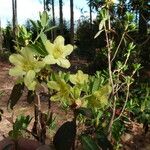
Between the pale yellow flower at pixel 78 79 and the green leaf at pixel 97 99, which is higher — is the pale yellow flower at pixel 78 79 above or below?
above

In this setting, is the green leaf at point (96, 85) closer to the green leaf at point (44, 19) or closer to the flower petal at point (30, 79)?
the flower petal at point (30, 79)

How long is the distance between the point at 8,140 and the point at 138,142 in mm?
3719

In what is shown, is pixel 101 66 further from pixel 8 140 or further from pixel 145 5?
pixel 8 140

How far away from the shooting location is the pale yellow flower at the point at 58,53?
114 cm

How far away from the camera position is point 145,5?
17.1ft

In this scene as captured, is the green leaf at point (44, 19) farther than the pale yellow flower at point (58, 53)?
Yes

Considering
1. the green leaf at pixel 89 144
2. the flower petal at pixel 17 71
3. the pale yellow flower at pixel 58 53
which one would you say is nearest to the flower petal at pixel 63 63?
the pale yellow flower at pixel 58 53

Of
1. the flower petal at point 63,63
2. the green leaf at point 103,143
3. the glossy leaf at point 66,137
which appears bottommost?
the green leaf at point 103,143

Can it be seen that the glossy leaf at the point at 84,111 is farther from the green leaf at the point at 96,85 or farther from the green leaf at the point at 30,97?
the green leaf at the point at 30,97

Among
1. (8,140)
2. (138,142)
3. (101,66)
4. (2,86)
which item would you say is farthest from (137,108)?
(2,86)

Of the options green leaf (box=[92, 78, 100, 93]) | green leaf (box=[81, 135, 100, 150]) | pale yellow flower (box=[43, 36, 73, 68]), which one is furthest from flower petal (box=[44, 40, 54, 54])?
green leaf (box=[81, 135, 100, 150])

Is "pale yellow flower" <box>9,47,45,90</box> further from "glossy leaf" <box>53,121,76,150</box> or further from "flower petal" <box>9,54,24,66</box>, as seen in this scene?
"glossy leaf" <box>53,121,76,150</box>

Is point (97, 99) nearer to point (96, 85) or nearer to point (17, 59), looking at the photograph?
point (96, 85)

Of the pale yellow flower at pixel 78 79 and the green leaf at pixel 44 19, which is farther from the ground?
the green leaf at pixel 44 19
